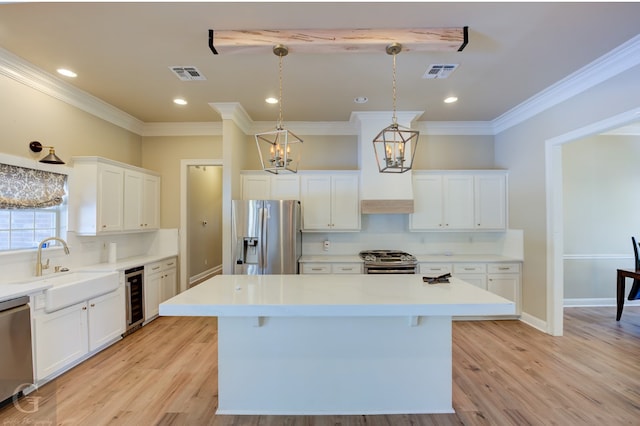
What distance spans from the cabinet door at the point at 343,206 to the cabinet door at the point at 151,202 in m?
2.83

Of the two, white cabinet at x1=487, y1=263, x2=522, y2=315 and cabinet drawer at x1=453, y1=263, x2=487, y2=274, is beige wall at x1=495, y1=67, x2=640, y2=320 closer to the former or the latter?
white cabinet at x1=487, y1=263, x2=522, y2=315

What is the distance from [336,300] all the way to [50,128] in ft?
12.3

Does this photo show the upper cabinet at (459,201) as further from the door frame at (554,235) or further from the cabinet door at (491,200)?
the door frame at (554,235)

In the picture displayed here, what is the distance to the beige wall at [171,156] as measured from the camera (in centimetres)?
470

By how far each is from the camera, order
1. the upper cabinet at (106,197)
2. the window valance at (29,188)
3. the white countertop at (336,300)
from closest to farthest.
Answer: the white countertop at (336,300) < the window valance at (29,188) < the upper cabinet at (106,197)

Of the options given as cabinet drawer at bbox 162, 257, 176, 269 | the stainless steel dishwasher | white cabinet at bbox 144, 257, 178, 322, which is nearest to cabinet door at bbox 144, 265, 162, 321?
white cabinet at bbox 144, 257, 178, 322

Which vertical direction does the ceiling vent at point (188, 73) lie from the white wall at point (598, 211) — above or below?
above

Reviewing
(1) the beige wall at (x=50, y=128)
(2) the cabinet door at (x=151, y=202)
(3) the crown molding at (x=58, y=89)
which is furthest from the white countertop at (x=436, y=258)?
(3) the crown molding at (x=58, y=89)

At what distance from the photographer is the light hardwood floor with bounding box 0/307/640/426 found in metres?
2.12

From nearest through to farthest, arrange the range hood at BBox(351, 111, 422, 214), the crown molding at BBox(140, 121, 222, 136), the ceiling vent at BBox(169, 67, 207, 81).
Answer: the ceiling vent at BBox(169, 67, 207, 81) → the range hood at BBox(351, 111, 422, 214) → the crown molding at BBox(140, 121, 222, 136)

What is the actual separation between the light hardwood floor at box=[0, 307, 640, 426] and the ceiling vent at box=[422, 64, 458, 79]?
9.86 feet

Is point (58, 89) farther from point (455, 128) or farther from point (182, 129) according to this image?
point (455, 128)

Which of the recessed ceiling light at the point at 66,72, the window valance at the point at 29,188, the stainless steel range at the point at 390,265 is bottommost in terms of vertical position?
the stainless steel range at the point at 390,265

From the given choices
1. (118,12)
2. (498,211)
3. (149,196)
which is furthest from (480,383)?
(149,196)
